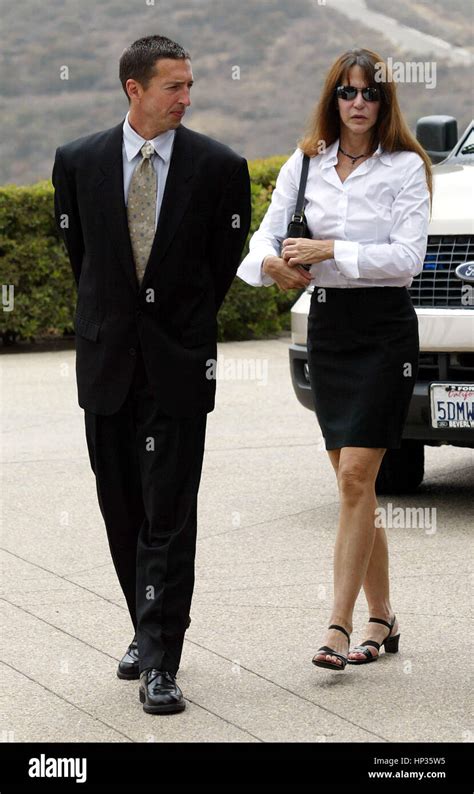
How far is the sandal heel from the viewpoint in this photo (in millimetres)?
5102

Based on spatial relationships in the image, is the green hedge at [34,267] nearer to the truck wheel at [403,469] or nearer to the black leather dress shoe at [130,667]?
the truck wheel at [403,469]

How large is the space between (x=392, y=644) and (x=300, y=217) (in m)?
1.54

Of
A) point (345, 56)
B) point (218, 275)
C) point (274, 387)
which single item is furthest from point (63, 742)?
point (274, 387)

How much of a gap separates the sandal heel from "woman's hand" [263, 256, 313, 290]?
1295 mm

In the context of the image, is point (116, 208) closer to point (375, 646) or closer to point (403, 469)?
point (375, 646)

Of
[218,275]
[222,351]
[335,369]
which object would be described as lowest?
[222,351]

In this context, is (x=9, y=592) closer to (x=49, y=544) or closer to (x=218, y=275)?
(x=49, y=544)

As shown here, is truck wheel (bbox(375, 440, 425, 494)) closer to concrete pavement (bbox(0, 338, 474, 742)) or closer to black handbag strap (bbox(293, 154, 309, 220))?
concrete pavement (bbox(0, 338, 474, 742))

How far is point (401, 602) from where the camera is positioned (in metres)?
5.72

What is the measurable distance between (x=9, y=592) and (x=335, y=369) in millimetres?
1846

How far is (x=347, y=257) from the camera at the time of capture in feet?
15.5

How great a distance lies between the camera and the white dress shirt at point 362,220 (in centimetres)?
473

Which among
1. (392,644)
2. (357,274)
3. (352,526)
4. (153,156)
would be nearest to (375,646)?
(392,644)

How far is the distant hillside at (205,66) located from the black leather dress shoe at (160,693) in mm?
24026
